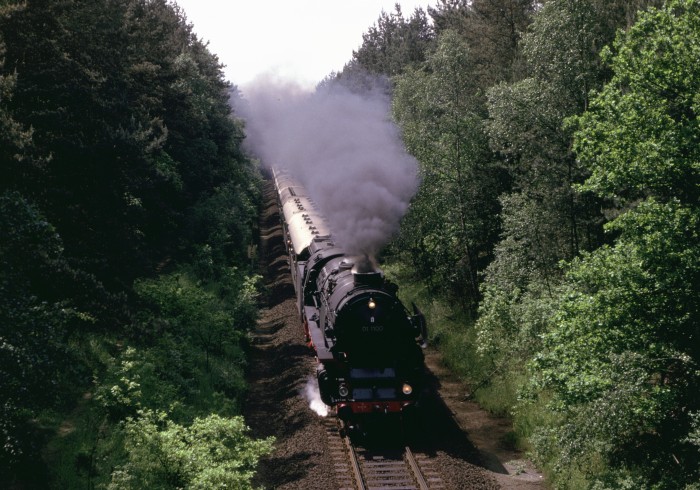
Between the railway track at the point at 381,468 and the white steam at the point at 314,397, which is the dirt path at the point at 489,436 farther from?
the white steam at the point at 314,397

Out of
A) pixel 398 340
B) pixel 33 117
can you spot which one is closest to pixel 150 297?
pixel 33 117

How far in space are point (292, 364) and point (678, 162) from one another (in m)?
14.6

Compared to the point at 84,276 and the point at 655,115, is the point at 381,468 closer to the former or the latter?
the point at 84,276

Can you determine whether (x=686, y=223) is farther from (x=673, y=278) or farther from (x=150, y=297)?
(x=150, y=297)

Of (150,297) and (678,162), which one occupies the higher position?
(150,297)

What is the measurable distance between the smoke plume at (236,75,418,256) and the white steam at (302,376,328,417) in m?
4.70

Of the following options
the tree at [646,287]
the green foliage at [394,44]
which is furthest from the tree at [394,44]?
the tree at [646,287]

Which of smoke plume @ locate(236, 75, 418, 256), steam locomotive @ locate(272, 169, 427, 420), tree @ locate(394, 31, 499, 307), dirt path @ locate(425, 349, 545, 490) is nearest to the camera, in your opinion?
dirt path @ locate(425, 349, 545, 490)

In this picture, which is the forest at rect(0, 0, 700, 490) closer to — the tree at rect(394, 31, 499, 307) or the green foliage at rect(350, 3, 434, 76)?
the tree at rect(394, 31, 499, 307)

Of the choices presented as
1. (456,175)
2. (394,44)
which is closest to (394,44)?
(394,44)

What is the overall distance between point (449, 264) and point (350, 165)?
27.2 ft

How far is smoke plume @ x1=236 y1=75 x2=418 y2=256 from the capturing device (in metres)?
20.1

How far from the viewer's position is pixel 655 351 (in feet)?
38.8

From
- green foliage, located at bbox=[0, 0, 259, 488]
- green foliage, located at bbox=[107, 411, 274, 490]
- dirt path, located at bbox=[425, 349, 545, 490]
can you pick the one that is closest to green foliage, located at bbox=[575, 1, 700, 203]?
dirt path, located at bbox=[425, 349, 545, 490]
